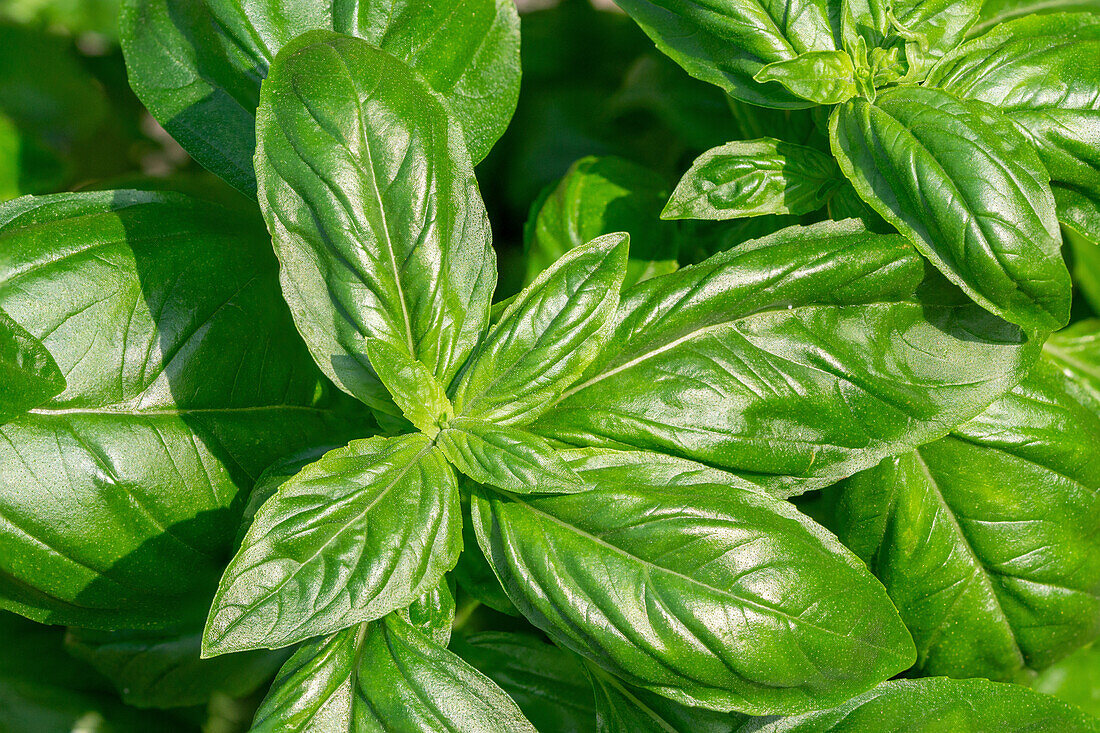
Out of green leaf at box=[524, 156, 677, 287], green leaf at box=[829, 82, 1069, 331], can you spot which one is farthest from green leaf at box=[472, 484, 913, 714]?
green leaf at box=[524, 156, 677, 287]

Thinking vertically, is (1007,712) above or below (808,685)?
below

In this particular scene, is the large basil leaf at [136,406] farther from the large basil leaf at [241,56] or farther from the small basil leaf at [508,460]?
the small basil leaf at [508,460]

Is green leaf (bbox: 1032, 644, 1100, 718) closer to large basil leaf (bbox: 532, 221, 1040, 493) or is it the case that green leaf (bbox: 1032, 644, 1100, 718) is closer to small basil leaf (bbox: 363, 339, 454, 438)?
large basil leaf (bbox: 532, 221, 1040, 493)

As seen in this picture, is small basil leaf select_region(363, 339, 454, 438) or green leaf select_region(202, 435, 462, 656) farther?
small basil leaf select_region(363, 339, 454, 438)

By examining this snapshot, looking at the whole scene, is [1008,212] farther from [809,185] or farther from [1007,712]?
[1007,712]

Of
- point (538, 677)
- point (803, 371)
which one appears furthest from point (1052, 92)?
point (538, 677)

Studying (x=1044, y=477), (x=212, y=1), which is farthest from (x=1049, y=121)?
(x=212, y=1)
